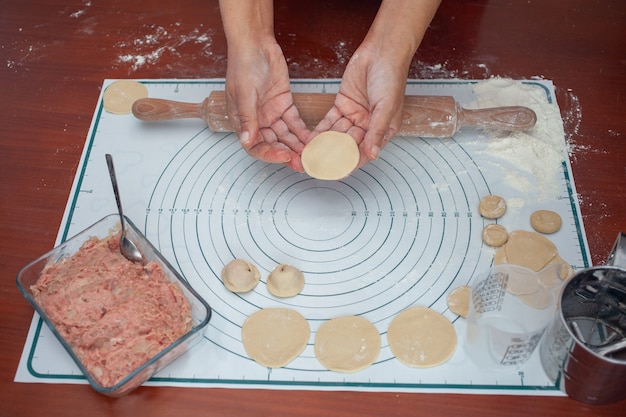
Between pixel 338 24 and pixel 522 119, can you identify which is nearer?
pixel 522 119

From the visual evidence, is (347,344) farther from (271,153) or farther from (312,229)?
(271,153)

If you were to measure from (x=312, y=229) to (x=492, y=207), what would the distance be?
0.42m

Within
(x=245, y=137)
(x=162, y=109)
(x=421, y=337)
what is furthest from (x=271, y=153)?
(x=421, y=337)

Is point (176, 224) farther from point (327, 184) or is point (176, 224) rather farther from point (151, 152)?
point (327, 184)

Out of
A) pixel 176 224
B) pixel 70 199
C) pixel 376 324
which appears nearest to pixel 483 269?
pixel 376 324

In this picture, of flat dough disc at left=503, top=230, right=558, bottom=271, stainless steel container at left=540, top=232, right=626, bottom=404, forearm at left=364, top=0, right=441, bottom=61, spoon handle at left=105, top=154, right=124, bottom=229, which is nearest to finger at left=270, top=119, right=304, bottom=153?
forearm at left=364, top=0, right=441, bottom=61

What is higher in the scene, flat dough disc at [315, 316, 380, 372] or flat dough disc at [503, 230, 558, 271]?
flat dough disc at [503, 230, 558, 271]

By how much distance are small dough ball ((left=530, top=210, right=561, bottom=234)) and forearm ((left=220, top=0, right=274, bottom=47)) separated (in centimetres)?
77

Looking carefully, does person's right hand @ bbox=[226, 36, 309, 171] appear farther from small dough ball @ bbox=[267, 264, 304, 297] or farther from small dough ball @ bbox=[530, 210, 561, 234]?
small dough ball @ bbox=[530, 210, 561, 234]

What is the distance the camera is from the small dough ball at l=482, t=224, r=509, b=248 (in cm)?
137

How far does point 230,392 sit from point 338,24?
119 centimetres

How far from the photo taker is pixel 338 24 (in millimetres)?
1896

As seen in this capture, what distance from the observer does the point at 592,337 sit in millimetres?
1203

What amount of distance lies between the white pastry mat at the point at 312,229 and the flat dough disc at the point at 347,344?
0.02m
